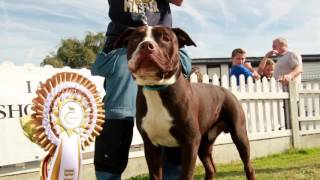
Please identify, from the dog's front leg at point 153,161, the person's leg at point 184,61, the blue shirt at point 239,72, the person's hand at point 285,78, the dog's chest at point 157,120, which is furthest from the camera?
the person's hand at point 285,78

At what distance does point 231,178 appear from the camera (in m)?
5.98

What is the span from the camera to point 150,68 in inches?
106

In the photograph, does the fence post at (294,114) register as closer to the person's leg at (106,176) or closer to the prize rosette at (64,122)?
the prize rosette at (64,122)

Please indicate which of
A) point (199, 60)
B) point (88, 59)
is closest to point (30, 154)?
point (199, 60)

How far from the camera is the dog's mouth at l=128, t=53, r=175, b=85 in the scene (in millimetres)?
2650

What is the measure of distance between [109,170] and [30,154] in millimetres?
2937

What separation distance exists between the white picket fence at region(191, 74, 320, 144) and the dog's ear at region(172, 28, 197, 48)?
193 inches

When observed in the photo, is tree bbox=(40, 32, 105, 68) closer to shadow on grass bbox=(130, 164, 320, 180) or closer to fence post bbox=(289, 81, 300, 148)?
fence post bbox=(289, 81, 300, 148)

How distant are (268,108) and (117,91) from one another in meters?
6.71

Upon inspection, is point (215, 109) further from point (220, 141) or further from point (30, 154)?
point (220, 141)

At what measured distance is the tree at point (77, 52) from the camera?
33469mm

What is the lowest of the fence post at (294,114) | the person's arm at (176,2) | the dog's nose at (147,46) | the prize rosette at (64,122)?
the fence post at (294,114)

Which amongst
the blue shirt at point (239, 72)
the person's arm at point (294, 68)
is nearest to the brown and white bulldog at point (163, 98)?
the blue shirt at point (239, 72)

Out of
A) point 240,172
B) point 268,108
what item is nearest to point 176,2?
point 240,172
